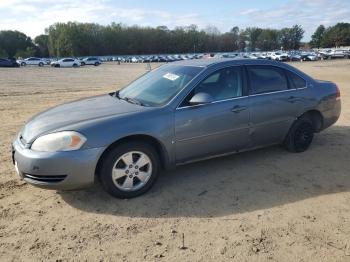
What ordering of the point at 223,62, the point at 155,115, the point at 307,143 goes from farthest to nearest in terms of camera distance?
the point at 307,143 < the point at 223,62 < the point at 155,115

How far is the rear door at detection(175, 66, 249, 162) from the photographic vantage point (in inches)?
190

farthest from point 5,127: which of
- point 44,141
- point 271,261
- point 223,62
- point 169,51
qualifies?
point 169,51

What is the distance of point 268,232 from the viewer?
3.82 meters

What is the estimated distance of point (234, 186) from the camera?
495 centimetres

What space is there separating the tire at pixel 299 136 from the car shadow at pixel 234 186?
11 cm

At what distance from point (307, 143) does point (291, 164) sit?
2.61 ft

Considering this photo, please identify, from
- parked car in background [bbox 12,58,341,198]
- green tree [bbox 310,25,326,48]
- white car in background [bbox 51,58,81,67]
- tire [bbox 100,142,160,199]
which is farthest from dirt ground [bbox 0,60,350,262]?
green tree [bbox 310,25,326,48]

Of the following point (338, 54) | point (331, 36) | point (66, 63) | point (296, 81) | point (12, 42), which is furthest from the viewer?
point (331, 36)

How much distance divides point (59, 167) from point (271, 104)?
3216 millimetres

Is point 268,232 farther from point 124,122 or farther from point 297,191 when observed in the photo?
point 124,122

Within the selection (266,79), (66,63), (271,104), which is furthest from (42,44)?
(271,104)

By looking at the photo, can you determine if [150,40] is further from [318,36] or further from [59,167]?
[59,167]

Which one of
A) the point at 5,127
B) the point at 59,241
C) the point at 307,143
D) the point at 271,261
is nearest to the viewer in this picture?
the point at 271,261

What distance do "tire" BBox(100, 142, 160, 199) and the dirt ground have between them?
130 millimetres
